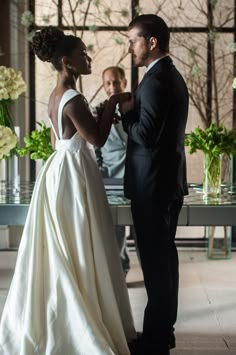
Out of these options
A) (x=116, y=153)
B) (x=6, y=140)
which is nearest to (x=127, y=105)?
(x=6, y=140)

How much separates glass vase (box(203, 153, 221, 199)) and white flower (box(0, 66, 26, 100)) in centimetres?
107

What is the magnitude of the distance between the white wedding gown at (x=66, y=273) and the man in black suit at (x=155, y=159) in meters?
0.17

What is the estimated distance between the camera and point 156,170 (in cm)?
299

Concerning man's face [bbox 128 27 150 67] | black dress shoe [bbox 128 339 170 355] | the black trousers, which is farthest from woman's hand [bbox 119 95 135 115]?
black dress shoe [bbox 128 339 170 355]

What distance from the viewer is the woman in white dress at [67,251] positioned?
2947 millimetres

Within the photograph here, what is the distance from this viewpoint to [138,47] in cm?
298

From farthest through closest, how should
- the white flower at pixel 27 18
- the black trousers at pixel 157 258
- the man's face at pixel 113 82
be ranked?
the white flower at pixel 27 18
the man's face at pixel 113 82
the black trousers at pixel 157 258

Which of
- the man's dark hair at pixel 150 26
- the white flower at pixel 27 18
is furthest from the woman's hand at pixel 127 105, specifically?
the white flower at pixel 27 18

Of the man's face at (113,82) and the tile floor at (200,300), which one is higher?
the man's face at (113,82)

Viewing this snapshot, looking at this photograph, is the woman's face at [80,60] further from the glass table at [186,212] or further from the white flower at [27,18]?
the white flower at [27,18]

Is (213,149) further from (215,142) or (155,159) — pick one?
(155,159)

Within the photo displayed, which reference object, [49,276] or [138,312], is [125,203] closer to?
[49,276]

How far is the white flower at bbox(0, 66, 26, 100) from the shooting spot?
3562mm

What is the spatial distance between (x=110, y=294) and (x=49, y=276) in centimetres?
28
